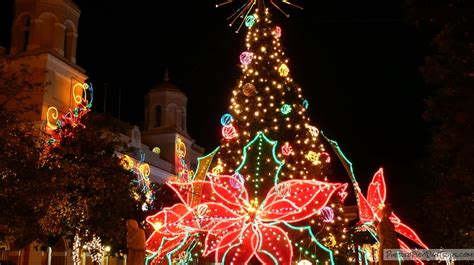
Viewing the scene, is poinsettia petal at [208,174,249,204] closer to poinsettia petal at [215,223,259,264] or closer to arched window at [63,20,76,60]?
poinsettia petal at [215,223,259,264]

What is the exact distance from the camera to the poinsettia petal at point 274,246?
519 inches

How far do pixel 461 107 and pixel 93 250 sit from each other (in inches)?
649

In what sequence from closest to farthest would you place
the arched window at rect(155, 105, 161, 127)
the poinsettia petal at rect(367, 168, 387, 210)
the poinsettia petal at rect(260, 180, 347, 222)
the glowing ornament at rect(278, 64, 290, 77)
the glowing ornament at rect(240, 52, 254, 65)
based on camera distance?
the poinsettia petal at rect(260, 180, 347, 222)
the poinsettia petal at rect(367, 168, 387, 210)
the glowing ornament at rect(278, 64, 290, 77)
the glowing ornament at rect(240, 52, 254, 65)
the arched window at rect(155, 105, 161, 127)

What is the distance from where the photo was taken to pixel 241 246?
13.7m

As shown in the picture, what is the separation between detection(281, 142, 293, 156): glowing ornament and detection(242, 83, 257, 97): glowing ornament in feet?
6.55

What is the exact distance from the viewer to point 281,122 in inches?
712

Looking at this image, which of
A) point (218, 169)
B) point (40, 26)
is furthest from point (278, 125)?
point (40, 26)

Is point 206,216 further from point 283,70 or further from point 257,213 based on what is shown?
point 283,70

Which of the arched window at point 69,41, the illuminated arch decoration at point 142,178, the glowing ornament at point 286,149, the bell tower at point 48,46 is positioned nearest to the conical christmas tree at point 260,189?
the glowing ornament at point 286,149

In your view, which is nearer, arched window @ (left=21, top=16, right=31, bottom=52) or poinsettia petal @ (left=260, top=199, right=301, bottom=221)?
poinsettia petal @ (left=260, top=199, right=301, bottom=221)

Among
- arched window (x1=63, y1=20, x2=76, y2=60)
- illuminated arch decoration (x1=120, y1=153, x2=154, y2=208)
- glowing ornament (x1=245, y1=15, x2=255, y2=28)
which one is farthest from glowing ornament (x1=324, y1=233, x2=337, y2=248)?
arched window (x1=63, y1=20, x2=76, y2=60)

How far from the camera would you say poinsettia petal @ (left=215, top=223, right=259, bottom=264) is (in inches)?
527

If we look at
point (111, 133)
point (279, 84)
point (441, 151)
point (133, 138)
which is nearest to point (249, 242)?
point (441, 151)

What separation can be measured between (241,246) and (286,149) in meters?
4.86
